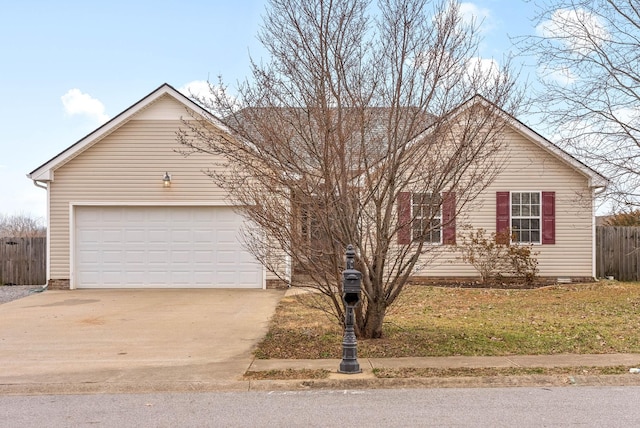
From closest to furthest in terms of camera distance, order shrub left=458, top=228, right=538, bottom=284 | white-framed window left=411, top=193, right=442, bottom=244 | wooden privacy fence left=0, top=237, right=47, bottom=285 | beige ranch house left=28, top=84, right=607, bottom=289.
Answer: white-framed window left=411, top=193, right=442, bottom=244
beige ranch house left=28, top=84, right=607, bottom=289
shrub left=458, top=228, right=538, bottom=284
wooden privacy fence left=0, top=237, right=47, bottom=285

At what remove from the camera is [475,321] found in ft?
34.3

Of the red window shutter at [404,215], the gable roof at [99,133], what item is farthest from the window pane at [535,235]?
the gable roof at [99,133]

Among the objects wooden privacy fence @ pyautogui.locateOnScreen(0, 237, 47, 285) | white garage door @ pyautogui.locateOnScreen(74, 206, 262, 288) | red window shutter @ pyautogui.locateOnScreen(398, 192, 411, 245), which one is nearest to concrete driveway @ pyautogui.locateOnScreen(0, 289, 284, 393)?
white garage door @ pyautogui.locateOnScreen(74, 206, 262, 288)

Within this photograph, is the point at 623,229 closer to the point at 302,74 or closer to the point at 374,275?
the point at 374,275

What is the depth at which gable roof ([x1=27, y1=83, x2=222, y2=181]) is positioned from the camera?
15367 mm

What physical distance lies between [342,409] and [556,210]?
13097 mm

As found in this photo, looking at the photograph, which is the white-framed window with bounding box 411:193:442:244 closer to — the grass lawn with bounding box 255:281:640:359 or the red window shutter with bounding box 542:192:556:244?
the grass lawn with bounding box 255:281:640:359

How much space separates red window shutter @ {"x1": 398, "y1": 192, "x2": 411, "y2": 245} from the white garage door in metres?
8.07

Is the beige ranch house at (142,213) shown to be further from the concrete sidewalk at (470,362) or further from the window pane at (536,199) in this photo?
the concrete sidewalk at (470,362)

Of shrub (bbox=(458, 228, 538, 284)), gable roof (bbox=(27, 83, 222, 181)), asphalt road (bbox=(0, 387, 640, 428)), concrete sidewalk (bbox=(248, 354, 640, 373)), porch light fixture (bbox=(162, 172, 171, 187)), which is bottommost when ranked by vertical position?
asphalt road (bbox=(0, 387, 640, 428))

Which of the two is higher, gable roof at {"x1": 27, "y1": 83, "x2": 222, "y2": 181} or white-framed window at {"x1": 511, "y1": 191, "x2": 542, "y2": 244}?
gable roof at {"x1": 27, "y1": 83, "x2": 222, "y2": 181}

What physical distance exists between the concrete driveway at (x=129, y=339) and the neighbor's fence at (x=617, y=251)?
10.7 metres

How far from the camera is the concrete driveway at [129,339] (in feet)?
22.2

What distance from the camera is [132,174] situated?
15.6 meters
